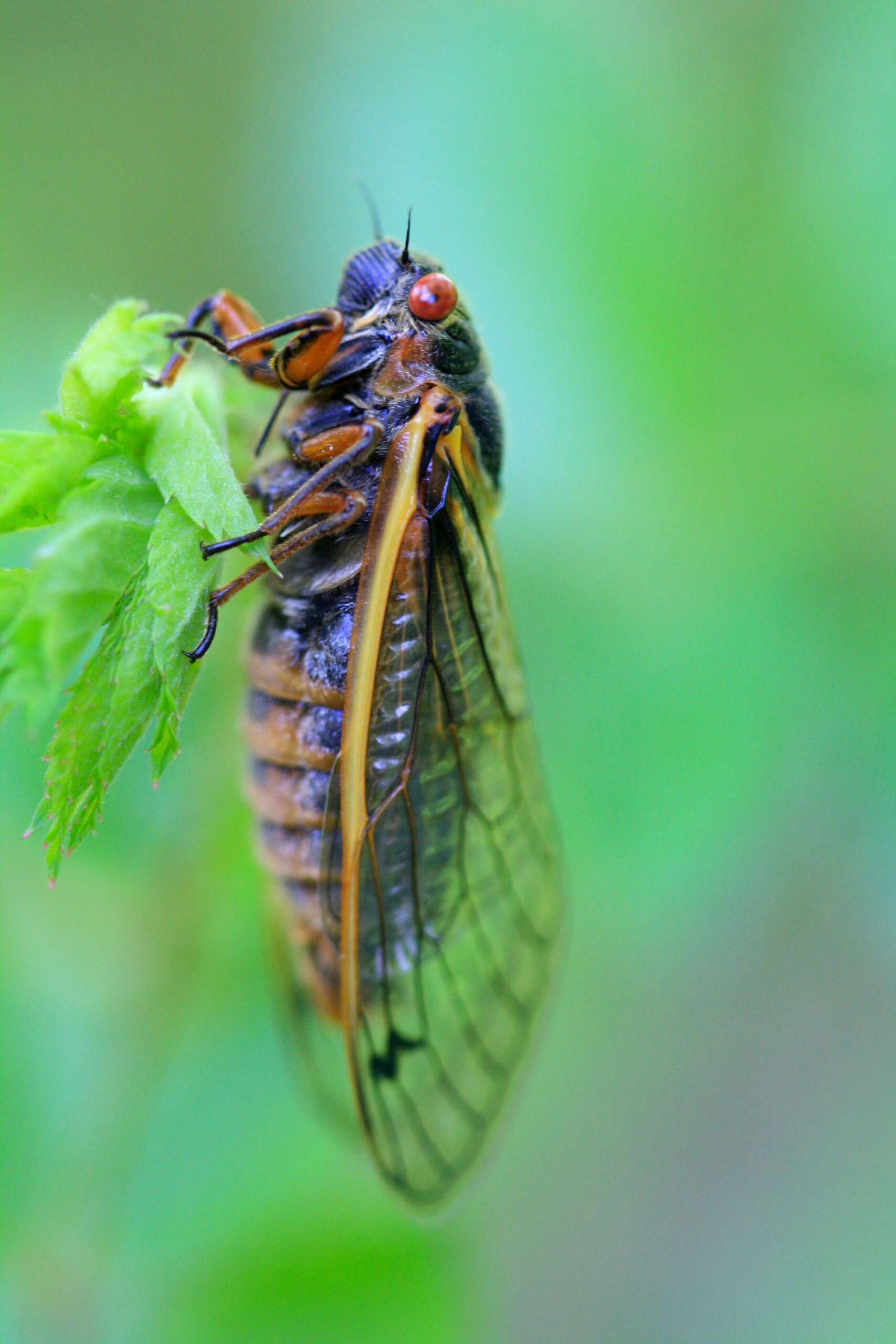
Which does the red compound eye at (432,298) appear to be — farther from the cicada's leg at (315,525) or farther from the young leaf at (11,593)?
the young leaf at (11,593)

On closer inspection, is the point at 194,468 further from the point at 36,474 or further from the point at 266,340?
the point at 266,340

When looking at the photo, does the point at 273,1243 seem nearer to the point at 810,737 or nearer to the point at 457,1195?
the point at 457,1195

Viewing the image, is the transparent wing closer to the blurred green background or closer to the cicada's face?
the cicada's face

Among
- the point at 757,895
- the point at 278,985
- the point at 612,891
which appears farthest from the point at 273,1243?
the point at 757,895

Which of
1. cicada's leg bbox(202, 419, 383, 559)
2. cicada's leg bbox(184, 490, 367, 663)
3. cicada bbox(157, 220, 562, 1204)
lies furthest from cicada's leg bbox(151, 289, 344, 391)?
cicada's leg bbox(184, 490, 367, 663)

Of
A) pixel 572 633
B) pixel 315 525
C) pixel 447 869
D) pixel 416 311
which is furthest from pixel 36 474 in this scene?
pixel 572 633

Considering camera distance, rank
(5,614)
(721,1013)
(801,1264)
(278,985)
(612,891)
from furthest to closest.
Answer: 1. (721,1013)
2. (801,1264)
3. (612,891)
4. (278,985)
5. (5,614)
